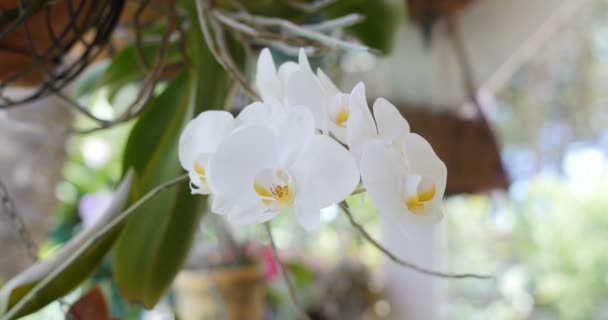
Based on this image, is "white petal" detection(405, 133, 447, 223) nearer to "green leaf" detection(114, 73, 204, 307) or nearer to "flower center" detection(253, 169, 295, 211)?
"flower center" detection(253, 169, 295, 211)

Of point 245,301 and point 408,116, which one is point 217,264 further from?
point 408,116

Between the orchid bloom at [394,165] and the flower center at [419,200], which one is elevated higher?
the orchid bloom at [394,165]

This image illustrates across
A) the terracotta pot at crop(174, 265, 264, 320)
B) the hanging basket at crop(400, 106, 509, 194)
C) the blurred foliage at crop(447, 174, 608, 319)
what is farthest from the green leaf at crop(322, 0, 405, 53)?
the blurred foliage at crop(447, 174, 608, 319)

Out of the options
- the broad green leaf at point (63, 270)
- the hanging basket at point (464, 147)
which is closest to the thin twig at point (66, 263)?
the broad green leaf at point (63, 270)

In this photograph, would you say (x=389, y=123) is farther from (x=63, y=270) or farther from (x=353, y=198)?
(x=63, y=270)

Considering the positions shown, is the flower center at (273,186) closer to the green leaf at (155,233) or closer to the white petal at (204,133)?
the white petal at (204,133)

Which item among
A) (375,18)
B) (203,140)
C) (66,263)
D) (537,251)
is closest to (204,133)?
(203,140)

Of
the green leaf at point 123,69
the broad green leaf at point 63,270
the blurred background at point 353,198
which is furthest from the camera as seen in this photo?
the blurred background at point 353,198
